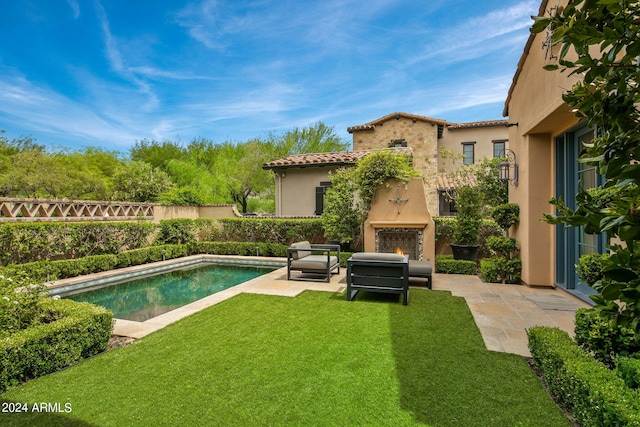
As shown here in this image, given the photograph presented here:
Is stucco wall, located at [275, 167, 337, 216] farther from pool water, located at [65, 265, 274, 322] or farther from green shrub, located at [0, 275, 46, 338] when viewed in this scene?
green shrub, located at [0, 275, 46, 338]

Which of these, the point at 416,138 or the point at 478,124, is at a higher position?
the point at 478,124

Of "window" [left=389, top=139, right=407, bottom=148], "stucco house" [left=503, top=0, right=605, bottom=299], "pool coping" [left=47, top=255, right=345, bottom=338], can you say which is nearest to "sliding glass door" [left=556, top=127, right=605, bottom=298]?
"stucco house" [left=503, top=0, right=605, bottom=299]

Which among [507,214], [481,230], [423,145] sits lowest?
[481,230]

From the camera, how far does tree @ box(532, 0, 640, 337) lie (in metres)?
0.96

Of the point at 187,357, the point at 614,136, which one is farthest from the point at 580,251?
the point at 187,357

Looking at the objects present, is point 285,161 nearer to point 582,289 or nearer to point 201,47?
point 201,47

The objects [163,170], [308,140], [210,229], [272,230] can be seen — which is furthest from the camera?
[308,140]

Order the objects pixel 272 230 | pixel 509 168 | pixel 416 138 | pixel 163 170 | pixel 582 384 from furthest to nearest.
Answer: pixel 163 170
pixel 416 138
pixel 272 230
pixel 509 168
pixel 582 384

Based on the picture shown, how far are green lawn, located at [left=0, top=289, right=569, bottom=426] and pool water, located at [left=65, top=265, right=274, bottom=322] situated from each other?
2267 mm

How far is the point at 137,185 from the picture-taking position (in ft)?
54.4

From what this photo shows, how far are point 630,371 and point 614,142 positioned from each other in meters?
2.33

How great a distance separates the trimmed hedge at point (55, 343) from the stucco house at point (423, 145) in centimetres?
1087

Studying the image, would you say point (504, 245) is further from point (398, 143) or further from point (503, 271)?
point (398, 143)

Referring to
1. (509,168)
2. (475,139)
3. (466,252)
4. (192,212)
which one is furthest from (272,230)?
(475,139)
